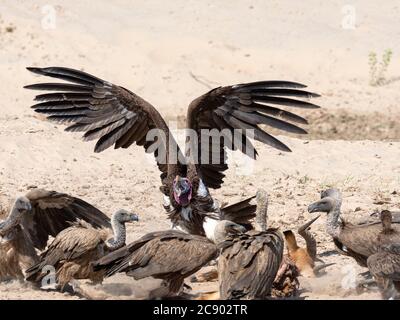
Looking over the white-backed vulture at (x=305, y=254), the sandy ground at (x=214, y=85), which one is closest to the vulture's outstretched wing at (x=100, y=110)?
the sandy ground at (x=214, y=85)

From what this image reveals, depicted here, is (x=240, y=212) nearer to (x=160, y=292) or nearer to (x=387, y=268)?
(x=160, y=292)

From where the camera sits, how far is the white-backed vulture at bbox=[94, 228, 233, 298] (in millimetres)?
8742

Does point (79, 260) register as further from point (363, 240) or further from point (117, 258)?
point (363, 240)

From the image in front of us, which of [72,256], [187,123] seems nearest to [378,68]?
[187,123]

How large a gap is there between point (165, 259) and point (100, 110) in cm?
223

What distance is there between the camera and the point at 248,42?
19.0 meters

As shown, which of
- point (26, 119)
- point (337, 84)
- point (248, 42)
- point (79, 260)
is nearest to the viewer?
point (79, 260)

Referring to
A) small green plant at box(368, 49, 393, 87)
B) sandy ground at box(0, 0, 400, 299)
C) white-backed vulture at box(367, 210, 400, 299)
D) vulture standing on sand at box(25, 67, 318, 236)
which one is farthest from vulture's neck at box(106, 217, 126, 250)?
small green plant at box(368, 49, 393, 87)

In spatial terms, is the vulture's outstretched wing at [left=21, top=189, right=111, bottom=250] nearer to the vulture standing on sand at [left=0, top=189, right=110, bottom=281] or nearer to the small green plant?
the vulture standing on sand at [left=0, top=189, right=110, bottom=281]

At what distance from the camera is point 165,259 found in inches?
346

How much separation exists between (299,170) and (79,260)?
459cm

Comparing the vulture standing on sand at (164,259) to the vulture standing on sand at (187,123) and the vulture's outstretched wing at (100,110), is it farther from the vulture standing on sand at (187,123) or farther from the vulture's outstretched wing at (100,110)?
the vulture's outstretched wing at (100,110)

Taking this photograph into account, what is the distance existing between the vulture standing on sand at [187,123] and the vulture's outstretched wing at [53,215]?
2.23 feet
